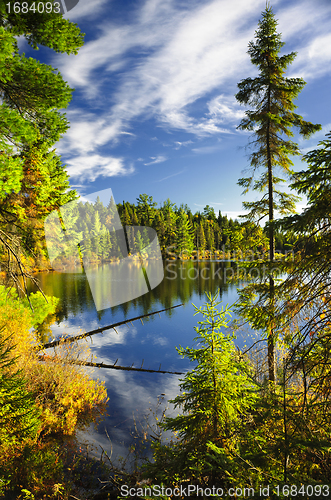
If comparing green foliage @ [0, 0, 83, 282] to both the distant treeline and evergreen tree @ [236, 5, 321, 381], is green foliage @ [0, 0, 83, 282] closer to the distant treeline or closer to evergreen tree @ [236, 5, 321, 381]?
evergreen tree @ [236, 5, 321, 381]

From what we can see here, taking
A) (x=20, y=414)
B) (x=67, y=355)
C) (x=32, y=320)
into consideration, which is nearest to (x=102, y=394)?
(x=67, y=355)

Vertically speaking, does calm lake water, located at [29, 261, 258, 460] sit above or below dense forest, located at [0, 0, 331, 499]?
below

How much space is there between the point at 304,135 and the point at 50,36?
31.0 feet

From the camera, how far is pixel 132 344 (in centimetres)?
1816

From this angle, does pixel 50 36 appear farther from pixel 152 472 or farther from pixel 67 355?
pixel 67 355

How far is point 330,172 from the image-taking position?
143 inches

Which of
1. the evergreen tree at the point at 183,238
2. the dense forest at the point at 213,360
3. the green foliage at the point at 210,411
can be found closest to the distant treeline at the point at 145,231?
the evergreen tree at the point at 183,238

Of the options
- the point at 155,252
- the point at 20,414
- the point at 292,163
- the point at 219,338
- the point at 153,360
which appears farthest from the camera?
the point at 155,252

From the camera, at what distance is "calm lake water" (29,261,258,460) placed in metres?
9.74

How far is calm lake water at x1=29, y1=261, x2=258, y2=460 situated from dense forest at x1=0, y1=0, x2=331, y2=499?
953 mm

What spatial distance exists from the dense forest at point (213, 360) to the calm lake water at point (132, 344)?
3.13 feet

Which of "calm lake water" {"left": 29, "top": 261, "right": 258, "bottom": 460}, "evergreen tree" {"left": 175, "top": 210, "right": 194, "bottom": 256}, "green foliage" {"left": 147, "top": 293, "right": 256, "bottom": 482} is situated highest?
"evergreen tree" {"left": 175, "top": 210, "right": 194, "bottom": 256}

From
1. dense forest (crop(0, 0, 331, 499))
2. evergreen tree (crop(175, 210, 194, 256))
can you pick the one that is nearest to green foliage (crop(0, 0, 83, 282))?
dense forest (crop(0, 0, 331, 499))

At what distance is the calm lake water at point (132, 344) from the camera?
974 cm
